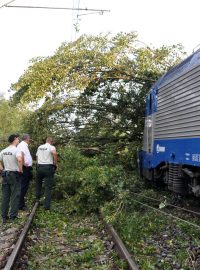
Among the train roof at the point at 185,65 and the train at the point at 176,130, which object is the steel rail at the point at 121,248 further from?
the train roof at the point at 185,65

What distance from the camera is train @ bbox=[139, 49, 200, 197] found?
8836 millimetres

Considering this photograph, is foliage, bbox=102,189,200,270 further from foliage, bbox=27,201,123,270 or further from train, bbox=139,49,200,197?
train, bbox=139,49,200,197

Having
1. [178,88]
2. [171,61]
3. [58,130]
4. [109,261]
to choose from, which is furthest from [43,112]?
[109,261]

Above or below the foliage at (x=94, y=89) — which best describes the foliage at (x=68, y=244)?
below

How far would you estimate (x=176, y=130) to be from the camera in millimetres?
10164

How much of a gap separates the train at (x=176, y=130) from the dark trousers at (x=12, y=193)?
143 inches

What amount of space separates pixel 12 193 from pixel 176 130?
3.95 metres

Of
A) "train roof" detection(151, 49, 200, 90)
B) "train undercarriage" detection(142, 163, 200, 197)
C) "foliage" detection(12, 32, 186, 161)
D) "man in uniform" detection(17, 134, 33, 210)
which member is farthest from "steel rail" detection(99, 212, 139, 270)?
"foliage" detection(12, 32, 186, 161)

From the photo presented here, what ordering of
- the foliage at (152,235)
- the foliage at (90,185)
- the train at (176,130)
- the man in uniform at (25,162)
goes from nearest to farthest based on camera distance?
1. the foliage at (152,235)
2. the train at (176,130)
3. the foliage at (90,185)
4. the man in uniform at (25,162)

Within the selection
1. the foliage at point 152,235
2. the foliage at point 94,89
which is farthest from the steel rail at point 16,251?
the foliage at point 94,89

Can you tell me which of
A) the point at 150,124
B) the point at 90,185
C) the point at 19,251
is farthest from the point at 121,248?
the point at 150,124

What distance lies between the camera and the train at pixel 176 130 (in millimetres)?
8836

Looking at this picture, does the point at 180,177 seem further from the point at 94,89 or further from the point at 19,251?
the point at 94,89

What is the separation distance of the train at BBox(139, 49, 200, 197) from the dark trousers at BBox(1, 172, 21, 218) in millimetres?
3625
